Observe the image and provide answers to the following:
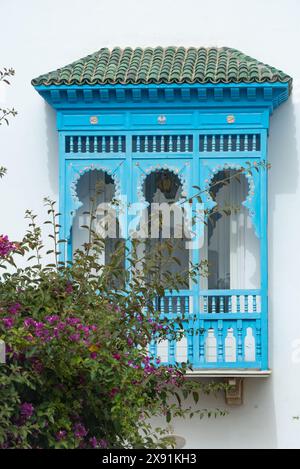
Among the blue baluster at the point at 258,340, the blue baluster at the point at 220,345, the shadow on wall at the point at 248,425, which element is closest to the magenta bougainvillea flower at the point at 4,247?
the blue baluster at the point at 220,345

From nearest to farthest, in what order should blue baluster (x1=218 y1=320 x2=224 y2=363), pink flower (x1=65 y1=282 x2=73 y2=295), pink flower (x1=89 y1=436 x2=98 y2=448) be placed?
pink flower (x1=89 y1=436 x2=98 y2=448)
pink flower (x1=65 y1=282 x2=73 y2=295)
blue baluster (x1=218 y1=320 x2=224 y2=363)

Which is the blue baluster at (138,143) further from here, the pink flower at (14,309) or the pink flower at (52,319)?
the pink flower at (52,319)

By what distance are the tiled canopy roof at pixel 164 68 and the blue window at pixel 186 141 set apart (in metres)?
0.01

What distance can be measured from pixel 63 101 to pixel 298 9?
2.50 m

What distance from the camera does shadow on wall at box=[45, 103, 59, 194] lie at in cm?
1173

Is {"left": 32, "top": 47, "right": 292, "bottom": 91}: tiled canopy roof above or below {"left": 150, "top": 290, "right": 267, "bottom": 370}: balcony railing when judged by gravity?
above

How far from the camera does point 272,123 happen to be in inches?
456

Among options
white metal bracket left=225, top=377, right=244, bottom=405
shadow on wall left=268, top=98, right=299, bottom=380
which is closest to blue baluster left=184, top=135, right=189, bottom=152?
shadow on wall left=268, top=98, right=299, bottom=380

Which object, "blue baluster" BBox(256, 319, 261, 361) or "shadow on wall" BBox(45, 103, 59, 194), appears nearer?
"blue baluster" BBox(256, 319, 261, 361)

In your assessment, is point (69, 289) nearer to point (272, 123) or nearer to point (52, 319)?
point (52, 319)

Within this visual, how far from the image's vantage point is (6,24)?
11.9 metres

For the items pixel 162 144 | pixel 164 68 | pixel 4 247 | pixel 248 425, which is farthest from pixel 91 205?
pixel 4 247

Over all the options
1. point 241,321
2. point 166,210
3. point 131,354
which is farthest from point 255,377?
point 131,354

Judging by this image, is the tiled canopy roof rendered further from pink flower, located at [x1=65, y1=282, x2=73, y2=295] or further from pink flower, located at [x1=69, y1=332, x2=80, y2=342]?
pink flower, located at [x1=69, y1=332, x2=80, y2=342]
